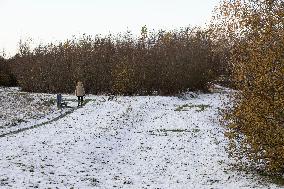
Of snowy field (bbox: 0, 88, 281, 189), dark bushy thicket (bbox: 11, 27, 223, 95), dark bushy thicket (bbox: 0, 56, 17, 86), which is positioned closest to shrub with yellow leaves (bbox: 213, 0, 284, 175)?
snowy field (bbox: 0, 88, 281, 189)

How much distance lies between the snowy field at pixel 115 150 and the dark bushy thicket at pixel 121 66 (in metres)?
14.1

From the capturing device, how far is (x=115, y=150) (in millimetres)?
18688

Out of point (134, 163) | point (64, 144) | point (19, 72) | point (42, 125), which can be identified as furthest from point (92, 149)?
point (19, 72)

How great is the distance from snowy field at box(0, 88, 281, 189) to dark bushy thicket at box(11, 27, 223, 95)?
14.1 metres

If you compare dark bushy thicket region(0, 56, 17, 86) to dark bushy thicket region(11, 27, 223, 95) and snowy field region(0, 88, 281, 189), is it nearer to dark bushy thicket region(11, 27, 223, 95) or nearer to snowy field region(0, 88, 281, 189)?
dark bushy thicket region(11, 27, 223, 95)

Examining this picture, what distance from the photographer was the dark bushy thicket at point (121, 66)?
45656mm

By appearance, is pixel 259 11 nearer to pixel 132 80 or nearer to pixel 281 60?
pixel 281 60

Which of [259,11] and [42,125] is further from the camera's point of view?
[42,125]

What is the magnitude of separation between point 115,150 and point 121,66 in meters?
27.6

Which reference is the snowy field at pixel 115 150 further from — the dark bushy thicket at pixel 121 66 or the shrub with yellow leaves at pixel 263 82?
the dark bushy thicket at pixel 121 66

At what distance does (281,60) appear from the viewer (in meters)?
12.4

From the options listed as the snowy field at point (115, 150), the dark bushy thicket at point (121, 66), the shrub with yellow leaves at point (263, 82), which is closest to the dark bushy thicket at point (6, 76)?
the dark bushy thicket at point (121, 66)

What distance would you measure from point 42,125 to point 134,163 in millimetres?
8865

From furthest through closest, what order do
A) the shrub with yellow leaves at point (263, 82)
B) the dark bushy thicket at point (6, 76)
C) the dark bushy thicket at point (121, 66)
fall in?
the dark bushy thicket at point (6, 76) → the dark bushy thicket at point (121, 66) → the shrub with yellow leaves at point (263, 82)
